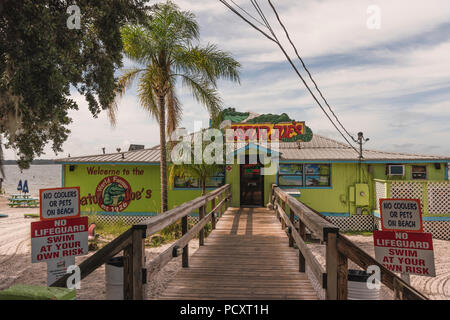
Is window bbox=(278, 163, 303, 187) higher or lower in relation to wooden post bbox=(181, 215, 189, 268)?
higher

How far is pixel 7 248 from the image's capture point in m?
14.1

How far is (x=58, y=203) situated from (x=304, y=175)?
15053 millimetres

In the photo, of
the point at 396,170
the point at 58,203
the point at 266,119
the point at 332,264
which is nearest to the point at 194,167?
the point at 266,119

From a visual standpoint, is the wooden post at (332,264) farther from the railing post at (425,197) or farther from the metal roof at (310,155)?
the railing post at (425,197)

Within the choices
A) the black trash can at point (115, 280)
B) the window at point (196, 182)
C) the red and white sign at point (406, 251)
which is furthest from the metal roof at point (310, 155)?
the black trash can at point (115, 280)

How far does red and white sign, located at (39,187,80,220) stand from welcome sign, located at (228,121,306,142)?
15972 millimetres

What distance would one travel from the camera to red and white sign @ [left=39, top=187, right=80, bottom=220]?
4324mm

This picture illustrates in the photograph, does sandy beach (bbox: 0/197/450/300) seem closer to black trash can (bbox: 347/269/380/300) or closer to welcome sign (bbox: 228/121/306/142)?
black trash can (bbox: 347/269/380/300)

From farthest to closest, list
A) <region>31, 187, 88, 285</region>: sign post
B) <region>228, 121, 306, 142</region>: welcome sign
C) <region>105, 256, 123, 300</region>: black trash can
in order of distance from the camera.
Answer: <region>228, 121, 306, 142</region>: welcome sign
<region>31, 187, 88, 285</region>: sign post
<region>105, 256, 123, 300</region>: black trash can

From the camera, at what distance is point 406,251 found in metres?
4.17

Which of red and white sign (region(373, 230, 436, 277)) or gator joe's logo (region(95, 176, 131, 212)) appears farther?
gator joe's logo (region(95, 176, 131, 212))

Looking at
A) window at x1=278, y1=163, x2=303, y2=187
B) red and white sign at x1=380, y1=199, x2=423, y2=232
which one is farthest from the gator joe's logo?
red and white sign at x1=380, y1=199, x2=423, y2=232

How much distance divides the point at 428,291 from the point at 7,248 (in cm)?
1598
